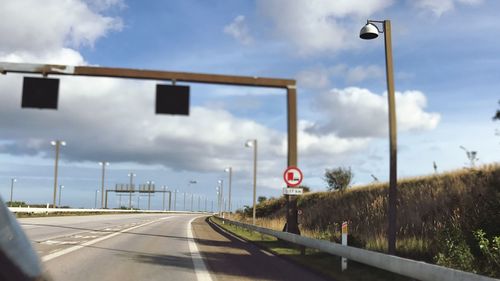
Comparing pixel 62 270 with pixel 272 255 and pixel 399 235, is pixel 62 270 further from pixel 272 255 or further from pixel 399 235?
pixel 399 235

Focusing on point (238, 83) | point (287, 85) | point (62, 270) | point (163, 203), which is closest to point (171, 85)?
point (238, 83)

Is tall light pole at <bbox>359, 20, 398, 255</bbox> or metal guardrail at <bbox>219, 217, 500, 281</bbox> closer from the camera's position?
metal guardrail at <bbox>219, 217, 500, 281</bbox>

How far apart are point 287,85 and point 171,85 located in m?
4.93

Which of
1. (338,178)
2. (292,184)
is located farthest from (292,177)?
(338,178)

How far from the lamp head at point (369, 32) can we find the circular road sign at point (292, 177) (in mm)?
6827

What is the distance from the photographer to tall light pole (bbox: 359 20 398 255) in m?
12.8

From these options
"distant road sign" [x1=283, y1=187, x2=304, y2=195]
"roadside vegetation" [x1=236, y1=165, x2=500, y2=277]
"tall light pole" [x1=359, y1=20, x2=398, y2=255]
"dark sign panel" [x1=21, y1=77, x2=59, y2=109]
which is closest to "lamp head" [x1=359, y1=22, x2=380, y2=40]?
"tall light pole" [x1=359, y1=20, x2=398, y2=255]

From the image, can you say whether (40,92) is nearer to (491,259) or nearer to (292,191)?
(292,191)

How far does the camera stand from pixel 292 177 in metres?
19.0

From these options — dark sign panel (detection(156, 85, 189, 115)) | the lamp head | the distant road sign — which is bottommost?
the distant road sign

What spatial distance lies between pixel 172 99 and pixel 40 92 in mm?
4466

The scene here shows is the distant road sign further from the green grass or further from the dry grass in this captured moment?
the dry grass

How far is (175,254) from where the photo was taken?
16.0 m

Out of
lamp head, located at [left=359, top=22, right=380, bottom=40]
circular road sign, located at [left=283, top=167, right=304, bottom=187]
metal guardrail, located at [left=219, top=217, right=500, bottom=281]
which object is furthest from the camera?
circular road sign, located at [left=283, top=167, right=304, bottom=187]
